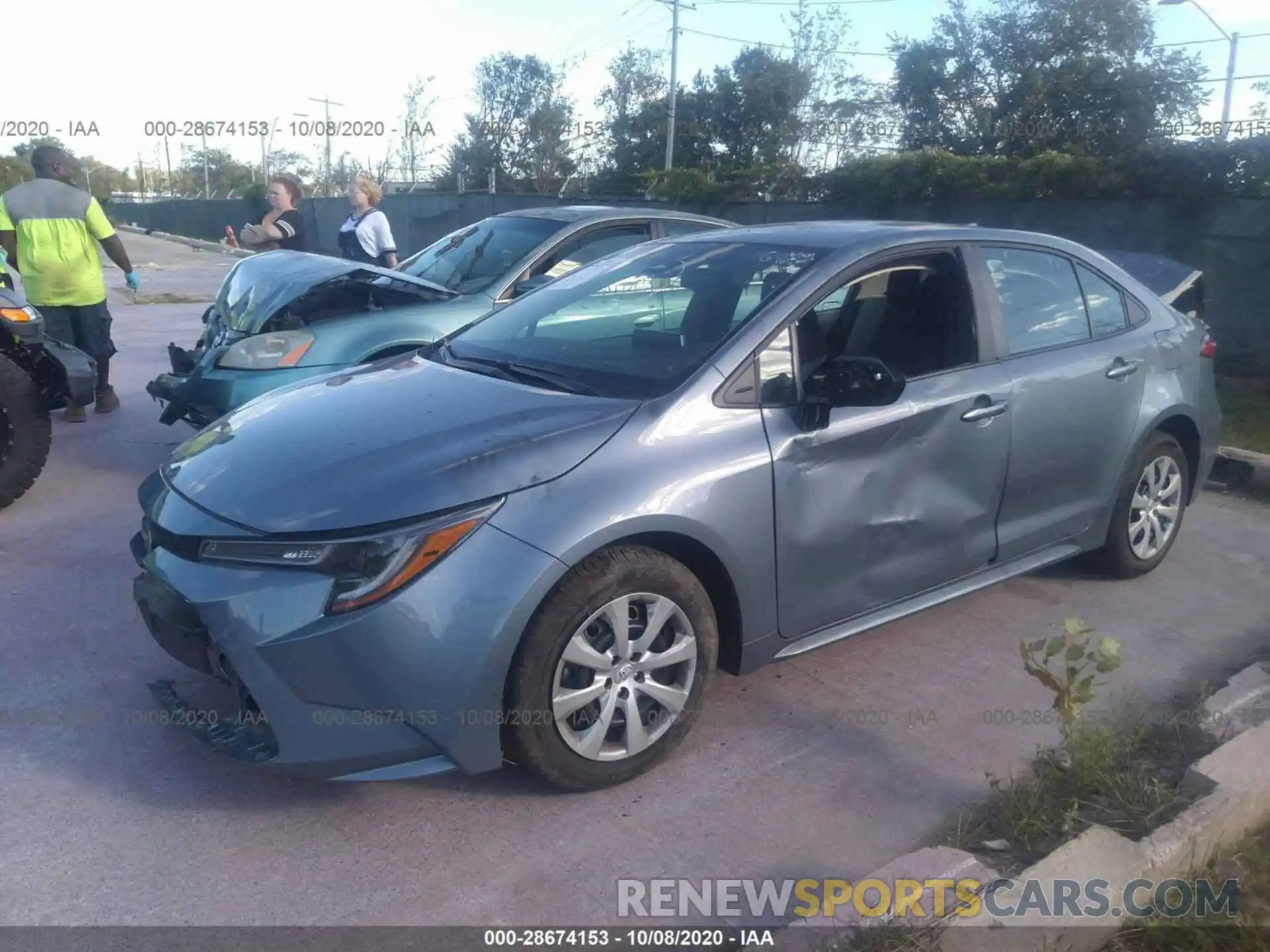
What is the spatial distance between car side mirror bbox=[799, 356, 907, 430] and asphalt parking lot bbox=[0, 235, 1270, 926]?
3.44 feet

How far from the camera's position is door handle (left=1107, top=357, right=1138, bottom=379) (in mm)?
4508

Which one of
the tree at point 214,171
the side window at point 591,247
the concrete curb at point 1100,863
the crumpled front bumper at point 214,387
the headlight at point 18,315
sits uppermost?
the tree at point 214,171

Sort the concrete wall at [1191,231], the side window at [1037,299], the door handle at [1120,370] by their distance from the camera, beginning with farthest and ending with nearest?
1. the concrete wall at [1191,231]
2. the door handle at [1120,370]
3. the side window at [1037,299]

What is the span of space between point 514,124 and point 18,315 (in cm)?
2993

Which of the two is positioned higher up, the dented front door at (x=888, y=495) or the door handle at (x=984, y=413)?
the door handle at (x=984, y=413)

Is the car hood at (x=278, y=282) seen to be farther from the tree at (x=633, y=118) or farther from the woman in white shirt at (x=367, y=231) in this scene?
the tree at (x=633, y=118)

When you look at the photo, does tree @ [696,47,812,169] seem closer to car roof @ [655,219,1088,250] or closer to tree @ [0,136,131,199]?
tree @ [0,136,131,199]

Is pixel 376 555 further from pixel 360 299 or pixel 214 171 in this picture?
pixel 214 171

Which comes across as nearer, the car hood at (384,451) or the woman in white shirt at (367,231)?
the car hood at (384,451)

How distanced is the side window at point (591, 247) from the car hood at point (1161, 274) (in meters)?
3.13

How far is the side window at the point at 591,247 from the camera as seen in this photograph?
22.6 ft

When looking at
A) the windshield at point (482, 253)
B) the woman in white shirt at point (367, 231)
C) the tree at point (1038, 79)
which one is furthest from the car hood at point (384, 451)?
the tree at point (1038, 79)

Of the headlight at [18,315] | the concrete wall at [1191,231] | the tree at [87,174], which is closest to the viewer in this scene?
the headlight at [18,315]

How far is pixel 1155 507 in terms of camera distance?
4941 mm
